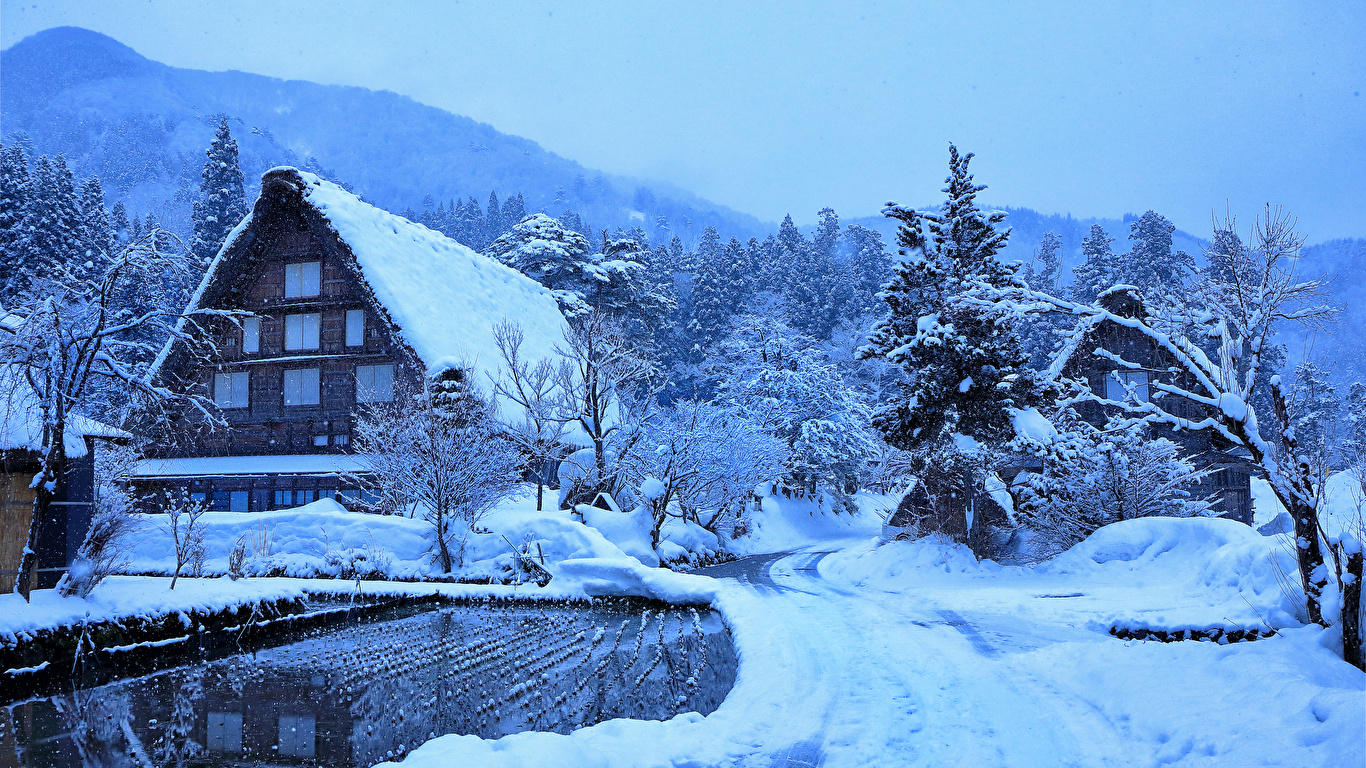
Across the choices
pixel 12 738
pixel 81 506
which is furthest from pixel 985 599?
pixel 81 506

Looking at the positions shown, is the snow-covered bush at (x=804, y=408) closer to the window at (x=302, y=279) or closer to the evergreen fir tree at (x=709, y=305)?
the evergreen fir tree at (x=709, y=305)

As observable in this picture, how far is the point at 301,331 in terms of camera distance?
2823 cm

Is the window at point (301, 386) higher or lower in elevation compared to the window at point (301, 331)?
lower

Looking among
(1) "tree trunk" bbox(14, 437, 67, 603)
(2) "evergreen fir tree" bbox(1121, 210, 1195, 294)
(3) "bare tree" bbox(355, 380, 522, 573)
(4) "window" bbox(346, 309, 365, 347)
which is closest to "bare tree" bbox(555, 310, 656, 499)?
(3) "bare tree" bbox(355, 380, 522, 573)

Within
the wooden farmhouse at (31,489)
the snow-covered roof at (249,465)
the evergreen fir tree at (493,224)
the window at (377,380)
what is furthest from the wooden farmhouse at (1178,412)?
the evergreen fir tree at (493,224)

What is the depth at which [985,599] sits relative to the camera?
558 inches

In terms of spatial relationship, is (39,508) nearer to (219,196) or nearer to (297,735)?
(297,735)

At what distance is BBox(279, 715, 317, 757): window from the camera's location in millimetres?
6781

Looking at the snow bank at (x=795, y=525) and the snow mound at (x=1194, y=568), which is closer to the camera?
the snow mound at (x=1194, y=568)

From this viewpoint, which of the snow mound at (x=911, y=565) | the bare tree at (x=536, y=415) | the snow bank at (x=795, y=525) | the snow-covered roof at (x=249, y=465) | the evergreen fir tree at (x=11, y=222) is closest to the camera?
the snow mound at (x=911, y=565)

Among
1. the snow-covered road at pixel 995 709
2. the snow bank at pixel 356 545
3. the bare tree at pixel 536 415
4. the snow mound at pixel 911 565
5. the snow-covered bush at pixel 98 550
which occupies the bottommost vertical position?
the snow mound at pixel 911 565

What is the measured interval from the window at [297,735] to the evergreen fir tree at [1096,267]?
179ft

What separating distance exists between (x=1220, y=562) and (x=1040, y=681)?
236 inches

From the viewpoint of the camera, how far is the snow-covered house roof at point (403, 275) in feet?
84.1
